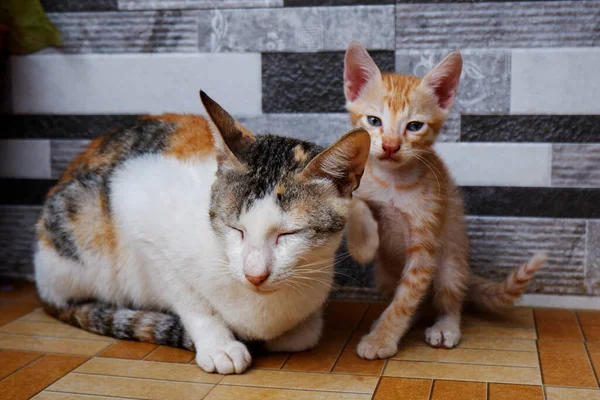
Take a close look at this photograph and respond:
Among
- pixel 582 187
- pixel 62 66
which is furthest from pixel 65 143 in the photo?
pixel 582 187

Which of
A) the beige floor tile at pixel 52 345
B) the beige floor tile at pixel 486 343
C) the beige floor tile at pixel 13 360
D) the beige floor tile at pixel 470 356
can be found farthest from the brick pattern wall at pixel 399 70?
the beige floor tile at pixel 13 360

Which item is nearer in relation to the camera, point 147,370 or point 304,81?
point 147,370

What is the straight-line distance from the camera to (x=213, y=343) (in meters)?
1.95

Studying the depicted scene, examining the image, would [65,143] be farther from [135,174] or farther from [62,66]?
[135,174]

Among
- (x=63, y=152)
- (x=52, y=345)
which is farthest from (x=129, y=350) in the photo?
(x=63, y=152)

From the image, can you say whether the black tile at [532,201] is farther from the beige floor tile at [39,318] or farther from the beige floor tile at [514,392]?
the beige floor tile at [39,318]

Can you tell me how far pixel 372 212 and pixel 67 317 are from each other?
111 cm

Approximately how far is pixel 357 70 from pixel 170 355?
104 centimetres

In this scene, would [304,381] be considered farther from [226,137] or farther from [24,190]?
[24,190]

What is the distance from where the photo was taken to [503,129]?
2.50m

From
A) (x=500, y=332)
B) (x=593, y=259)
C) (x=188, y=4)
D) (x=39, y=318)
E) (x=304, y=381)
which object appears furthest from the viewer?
(x=188, y=4)

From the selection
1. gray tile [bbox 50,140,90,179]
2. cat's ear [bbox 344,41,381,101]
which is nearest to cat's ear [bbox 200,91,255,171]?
cat's ear [bbox 344,41,381,101]

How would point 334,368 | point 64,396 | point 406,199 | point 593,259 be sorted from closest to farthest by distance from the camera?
point 64,396 → point 334,368 → point 406,199 → point 593,259

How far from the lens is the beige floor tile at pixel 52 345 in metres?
2.10
